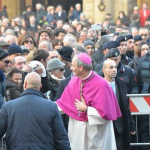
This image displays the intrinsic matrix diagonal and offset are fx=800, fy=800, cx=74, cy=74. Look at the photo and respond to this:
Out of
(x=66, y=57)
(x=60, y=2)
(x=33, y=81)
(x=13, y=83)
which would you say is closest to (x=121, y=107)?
(x=13, y=83)

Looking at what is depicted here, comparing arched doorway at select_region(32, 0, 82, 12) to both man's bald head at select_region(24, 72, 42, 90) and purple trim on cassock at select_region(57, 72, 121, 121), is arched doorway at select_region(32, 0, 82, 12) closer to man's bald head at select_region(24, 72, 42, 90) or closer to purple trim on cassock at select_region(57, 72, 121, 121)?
purple trim on cassock at select_region(57, 72, 121, 121)

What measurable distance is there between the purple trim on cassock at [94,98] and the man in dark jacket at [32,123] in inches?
56.1

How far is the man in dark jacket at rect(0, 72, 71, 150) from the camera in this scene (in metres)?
8.69

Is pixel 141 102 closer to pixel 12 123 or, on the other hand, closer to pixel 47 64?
pixel 47 64

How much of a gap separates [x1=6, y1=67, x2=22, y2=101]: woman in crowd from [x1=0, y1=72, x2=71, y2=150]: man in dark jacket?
1.76m

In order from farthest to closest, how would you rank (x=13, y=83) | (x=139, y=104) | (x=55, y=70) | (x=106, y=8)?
(x=106, y=8) → (x=55, y=70) → (x=139, y=104) → (x=13, y=83)

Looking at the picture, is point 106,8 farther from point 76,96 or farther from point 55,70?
point 76,96

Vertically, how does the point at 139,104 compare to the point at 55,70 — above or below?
below

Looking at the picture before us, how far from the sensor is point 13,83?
10.9 meters

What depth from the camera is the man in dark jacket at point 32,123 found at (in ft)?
28.5

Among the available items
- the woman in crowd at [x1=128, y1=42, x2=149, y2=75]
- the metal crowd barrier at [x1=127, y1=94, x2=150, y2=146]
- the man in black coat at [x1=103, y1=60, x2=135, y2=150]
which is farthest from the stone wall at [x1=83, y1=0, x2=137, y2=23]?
the man in black coat at [x1=103, y1=60, x2=135, y2=150]

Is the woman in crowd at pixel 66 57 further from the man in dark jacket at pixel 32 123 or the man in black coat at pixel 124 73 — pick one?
the man in dark jacket at pixel 32 123

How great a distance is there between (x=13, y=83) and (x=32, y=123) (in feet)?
7.41

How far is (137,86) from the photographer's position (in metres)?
12.7
